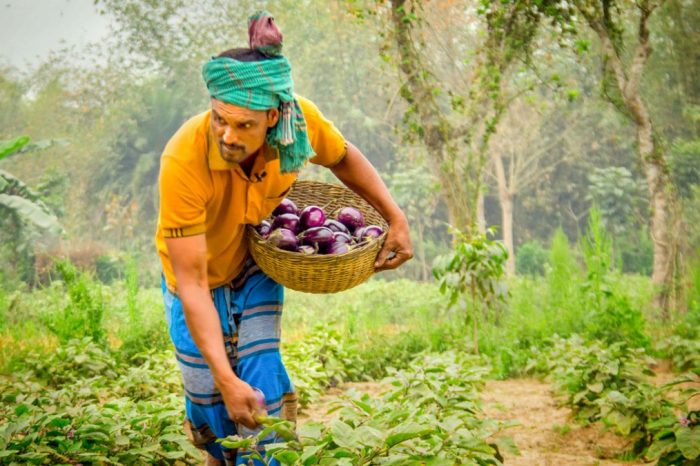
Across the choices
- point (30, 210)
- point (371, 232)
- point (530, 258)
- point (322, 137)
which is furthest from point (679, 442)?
point (530, 258)

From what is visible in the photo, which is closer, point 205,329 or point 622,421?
point 205,329

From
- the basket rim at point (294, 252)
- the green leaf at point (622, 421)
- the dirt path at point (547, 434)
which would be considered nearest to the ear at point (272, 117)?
the basket rim at point (294, 252)

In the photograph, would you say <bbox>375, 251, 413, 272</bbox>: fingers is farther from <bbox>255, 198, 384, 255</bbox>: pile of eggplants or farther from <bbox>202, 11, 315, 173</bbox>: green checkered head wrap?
<bbox>202, 11, 315, 173</bbox>: green checkered head wrap

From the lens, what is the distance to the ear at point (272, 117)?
90.2 inches

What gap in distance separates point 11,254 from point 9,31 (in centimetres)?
575

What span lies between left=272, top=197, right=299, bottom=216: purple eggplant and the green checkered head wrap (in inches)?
19.4

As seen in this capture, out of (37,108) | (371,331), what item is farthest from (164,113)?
(371,331)

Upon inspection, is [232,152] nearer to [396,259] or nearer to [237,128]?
[237,128]

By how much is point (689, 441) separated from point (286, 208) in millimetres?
1568

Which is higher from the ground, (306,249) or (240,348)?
(306,249)

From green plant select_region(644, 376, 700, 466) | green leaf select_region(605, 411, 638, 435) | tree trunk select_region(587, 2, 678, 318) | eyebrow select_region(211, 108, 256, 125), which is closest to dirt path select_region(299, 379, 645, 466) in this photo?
green leaf select_region(605, 411, 638, 435)

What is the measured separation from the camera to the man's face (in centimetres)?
221

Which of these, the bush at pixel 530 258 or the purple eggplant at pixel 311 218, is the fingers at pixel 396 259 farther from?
the bush at pixel 530 258

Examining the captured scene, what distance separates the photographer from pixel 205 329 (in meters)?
2.29
